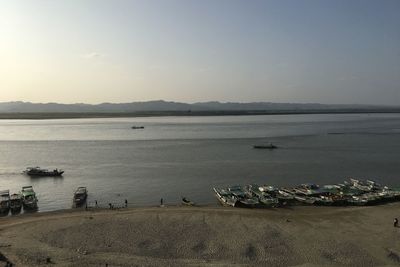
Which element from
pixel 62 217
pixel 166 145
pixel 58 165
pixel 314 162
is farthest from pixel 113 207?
pixel 166 145

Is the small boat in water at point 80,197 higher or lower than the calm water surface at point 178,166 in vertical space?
higher

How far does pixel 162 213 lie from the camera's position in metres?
35.7

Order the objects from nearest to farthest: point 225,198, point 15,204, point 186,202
→ point 15,204 → point 186,202 → point 225,198

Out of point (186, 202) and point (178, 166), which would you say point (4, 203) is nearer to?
point (186, 202)

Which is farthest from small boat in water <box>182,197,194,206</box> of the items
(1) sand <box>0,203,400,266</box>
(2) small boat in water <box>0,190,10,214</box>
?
(2) small boat in water <box>0,190,10,214</box>

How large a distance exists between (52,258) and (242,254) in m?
11.1

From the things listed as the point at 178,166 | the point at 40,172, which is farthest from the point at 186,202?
the point at 40,172

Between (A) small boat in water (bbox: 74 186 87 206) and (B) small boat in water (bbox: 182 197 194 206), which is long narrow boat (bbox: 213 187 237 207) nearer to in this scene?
(B) small boat in water (bbox: 182 197 194 206)

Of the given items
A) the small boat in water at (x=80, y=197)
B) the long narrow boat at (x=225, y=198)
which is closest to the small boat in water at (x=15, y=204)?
the small boat in water at (x=80, y=197)

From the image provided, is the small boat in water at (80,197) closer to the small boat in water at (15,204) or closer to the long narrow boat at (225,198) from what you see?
the small boat in water at (15,204)

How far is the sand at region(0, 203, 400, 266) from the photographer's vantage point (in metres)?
25.7

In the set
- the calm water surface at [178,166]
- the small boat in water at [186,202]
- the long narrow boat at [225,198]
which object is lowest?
the calm water surface at [178,166]

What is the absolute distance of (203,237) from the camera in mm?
29656

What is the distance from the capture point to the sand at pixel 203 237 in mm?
25719
